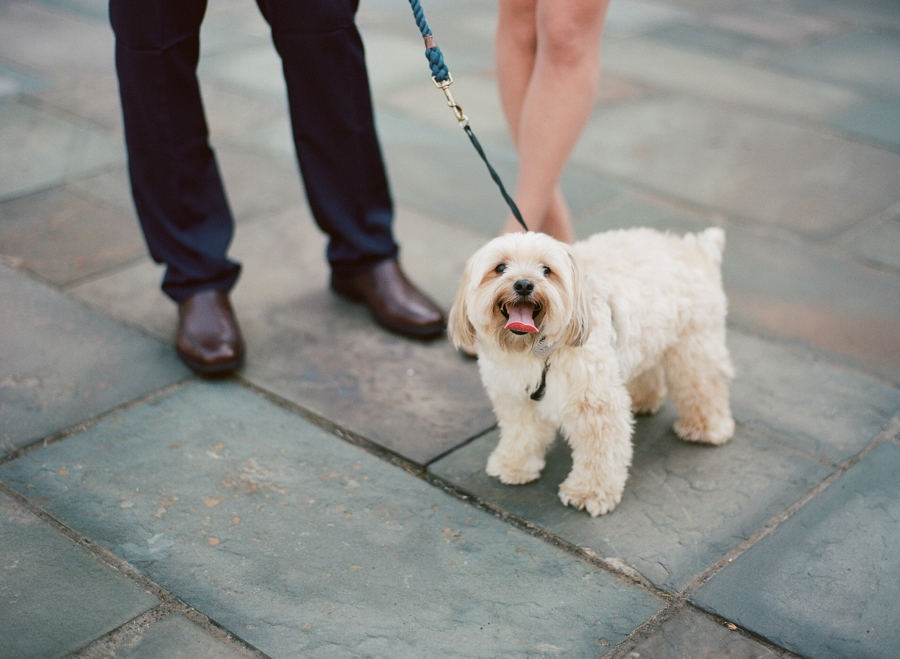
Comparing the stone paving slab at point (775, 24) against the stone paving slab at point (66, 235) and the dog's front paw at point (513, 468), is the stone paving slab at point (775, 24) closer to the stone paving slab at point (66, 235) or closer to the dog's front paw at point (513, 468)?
the stone paving slab at point (66, 235)

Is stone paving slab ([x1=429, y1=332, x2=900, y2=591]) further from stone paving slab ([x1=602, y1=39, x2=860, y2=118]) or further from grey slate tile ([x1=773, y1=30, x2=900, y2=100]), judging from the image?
grey slate tile ([x1=773, y1=30, x2=900, y2=100])

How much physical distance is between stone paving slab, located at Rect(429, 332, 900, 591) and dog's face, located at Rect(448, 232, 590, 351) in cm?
58

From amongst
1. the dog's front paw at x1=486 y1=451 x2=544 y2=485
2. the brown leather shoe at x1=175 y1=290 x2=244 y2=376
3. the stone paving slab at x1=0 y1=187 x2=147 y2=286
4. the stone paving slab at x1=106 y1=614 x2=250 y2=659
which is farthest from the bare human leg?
the stone paving slab at x1=0 y1=187 x2=147 y2=286

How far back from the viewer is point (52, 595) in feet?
7.55

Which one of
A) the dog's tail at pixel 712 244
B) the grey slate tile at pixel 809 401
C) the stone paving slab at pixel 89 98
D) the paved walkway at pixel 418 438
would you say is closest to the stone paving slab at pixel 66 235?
the paved walkway at pixel 418 438

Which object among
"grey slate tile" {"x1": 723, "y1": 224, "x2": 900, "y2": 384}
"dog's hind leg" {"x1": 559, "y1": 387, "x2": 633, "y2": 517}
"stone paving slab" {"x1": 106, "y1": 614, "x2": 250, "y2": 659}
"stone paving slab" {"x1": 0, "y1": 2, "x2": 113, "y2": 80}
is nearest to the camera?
"stone paving slab" {"x1": 106, "y1": 614, "x2": 250, "y2": 659}

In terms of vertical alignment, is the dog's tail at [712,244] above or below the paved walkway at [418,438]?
above

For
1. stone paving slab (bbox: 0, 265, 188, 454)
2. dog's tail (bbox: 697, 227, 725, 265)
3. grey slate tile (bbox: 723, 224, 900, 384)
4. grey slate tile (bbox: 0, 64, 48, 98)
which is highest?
dog's tail (bbox: 697, 227, 725, 265)

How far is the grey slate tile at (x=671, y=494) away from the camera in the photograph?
2547mm

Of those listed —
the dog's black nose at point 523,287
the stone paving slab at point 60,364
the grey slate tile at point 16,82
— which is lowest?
the stone paving slab at point 60,364

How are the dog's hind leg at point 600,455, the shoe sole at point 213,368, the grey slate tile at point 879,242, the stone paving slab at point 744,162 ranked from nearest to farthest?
the dog's hind leg at point 600,455
the shoe sole at point 213,368
the grey slate tile at point 879,242
the stone paving slab at point 744,162

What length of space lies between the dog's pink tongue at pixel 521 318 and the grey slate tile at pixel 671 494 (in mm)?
625

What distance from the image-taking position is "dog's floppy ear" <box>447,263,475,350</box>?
2.48m

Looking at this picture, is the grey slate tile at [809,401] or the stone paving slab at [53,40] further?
the stone paving slab at [53,40]
